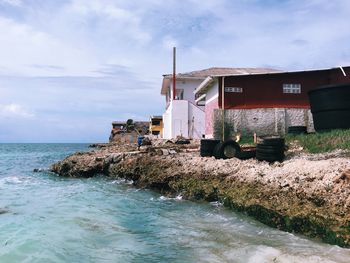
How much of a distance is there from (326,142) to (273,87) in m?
8.21

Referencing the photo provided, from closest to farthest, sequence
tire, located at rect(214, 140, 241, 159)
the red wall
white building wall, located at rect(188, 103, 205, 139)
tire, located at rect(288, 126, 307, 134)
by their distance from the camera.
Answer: tire, located at rect(214, 140, 241, 159), tire, located at rect(288, 126, 307, 134), the red wall, white building wall, located at rect(188, 103, 205, 139)

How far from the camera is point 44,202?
1437 cm

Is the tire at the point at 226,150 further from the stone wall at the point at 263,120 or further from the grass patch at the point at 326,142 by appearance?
→ the stone wall at the point at 263,120

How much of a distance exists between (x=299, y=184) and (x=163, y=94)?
123 ft

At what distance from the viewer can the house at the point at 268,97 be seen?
74.1 feet

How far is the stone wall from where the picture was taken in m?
22.4

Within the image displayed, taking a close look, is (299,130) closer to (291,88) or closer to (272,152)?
(291,88)

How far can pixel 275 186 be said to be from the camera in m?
10.6

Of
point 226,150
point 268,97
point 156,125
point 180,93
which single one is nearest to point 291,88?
point 268,97

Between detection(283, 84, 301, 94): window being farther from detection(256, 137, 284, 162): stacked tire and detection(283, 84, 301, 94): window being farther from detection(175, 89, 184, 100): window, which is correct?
detection(175, 89, 184, 100): window

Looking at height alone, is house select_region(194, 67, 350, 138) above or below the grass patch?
above

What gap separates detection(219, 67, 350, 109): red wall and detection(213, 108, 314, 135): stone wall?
0.51 metres

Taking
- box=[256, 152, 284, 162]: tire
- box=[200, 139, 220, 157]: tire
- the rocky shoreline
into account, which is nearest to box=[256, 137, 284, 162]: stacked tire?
box=[256, 152, 284, 162]: tire

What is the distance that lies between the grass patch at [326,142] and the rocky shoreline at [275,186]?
61 centimetres
